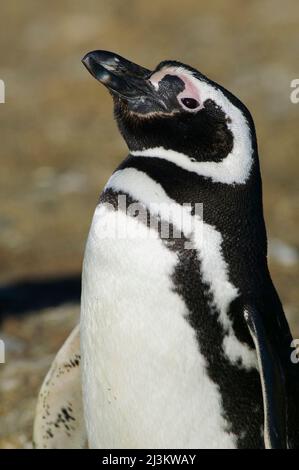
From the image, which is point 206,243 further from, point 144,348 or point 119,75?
point 119,75

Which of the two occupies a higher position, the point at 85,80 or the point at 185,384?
the point at 85,80

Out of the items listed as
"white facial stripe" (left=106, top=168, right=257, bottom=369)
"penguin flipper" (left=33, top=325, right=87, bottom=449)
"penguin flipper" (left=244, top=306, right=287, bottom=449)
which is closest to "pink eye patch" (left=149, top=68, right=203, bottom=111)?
"white facial stripe" (left=106, top=168, right=257, bottom=369)

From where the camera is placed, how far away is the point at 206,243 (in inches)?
131

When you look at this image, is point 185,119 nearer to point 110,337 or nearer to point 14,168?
point 110,337

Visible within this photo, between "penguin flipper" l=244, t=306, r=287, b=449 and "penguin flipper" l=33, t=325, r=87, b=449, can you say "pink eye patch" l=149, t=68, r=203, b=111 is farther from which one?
"penguin flipper" l=33, t=325, r=87, b=449

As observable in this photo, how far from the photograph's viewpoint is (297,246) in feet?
24.4

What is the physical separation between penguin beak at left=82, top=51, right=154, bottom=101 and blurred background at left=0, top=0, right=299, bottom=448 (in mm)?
1817

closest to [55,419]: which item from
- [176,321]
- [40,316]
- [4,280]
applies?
[176,321]

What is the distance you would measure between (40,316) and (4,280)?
36.9 inches

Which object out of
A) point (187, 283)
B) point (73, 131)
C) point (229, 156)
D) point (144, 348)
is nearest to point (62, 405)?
point (144, 348)

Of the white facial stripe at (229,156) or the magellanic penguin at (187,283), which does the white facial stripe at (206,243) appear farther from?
the white facial stripe at (229,156)

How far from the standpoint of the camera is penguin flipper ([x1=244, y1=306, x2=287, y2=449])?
3.24 metres

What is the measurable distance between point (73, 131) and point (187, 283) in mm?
8058

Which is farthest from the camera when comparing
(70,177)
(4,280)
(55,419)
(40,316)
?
(70,177)
